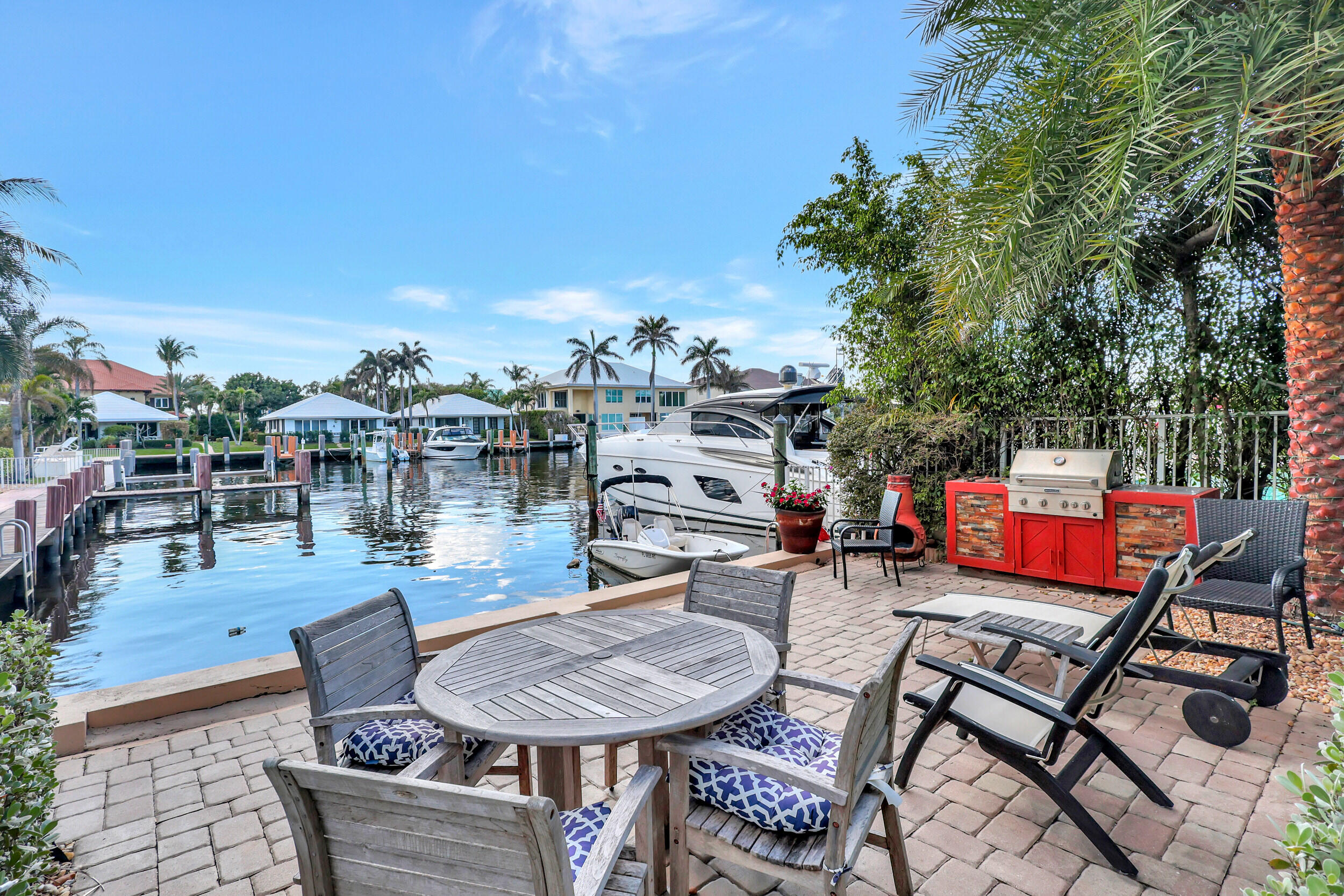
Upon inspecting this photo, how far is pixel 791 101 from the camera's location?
1416cm

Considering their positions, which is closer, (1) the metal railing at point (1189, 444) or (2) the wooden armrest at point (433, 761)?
(2) the wooden armrest at point (433, 761)

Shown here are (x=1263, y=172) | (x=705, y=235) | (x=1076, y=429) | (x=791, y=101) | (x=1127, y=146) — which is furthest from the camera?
(x=705, y=235)

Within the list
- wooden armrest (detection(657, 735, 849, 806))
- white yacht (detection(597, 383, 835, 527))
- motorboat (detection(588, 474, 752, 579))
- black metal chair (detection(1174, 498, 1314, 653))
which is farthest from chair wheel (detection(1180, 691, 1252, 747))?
white yacht (detection(597, 383, 835, 527))

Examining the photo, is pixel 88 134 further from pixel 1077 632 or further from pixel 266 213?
pixel 1077 632

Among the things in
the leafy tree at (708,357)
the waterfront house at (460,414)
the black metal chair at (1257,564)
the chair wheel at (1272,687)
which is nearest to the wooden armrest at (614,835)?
the chair wheel at (1272,687)

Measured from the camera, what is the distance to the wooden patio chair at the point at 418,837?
1.02 metres

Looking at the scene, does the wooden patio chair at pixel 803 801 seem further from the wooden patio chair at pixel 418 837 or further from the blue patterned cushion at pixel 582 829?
the wooden patio chair at pixel 418 837

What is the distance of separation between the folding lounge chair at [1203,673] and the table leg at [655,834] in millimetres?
1618

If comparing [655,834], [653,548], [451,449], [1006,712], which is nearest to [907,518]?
[653,548]

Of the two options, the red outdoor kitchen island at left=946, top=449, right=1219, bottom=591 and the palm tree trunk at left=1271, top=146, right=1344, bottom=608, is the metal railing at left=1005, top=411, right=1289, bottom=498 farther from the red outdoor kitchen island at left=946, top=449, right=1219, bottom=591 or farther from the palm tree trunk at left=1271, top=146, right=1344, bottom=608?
the palm tree trunk at left=1271, top=146, right=1344, bottom=608

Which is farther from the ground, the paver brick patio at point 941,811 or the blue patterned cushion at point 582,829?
the blue patterned cushion at point 582,829

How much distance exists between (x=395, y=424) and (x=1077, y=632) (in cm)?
5598

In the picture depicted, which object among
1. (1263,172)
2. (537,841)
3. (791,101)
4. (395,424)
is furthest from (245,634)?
(395,424)

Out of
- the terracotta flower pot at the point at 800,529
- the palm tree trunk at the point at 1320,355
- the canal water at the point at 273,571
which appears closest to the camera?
the palm tree trunk at the point at 1320,355
